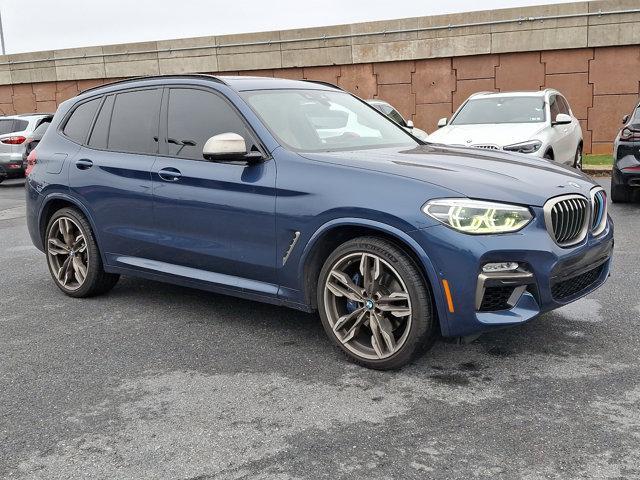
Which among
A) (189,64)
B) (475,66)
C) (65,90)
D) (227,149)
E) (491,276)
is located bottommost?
(491,276)

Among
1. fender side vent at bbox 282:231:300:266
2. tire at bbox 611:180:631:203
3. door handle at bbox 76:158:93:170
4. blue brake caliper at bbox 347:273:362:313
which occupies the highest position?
door handle at bbox 76:158:93:170

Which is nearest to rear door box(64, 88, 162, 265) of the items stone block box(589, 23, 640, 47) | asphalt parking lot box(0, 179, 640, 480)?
asphalt parking lot box(0, 179, 640, 480)

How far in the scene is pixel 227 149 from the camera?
4.34 m

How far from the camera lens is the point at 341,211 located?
13.0 feet

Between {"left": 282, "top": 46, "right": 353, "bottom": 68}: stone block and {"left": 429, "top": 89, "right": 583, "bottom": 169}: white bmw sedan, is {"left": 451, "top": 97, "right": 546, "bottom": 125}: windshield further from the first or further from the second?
{"left": 282, "top": 46, "right": 353, "bottom": 68}: stone block

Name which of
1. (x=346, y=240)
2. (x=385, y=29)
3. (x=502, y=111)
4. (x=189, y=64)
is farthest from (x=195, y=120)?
(x=189, y=64)

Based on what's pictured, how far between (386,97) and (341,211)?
16828mm

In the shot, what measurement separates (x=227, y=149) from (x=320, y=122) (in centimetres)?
82

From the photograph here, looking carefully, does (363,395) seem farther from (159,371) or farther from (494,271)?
(159,371)

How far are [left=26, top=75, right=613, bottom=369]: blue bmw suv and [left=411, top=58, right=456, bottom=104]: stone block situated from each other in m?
14.1

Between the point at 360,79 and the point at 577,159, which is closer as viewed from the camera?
the point at 577,159

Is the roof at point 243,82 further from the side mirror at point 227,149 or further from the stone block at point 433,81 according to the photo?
the stone block at point 433,81

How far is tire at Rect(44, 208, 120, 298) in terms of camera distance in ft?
18.6

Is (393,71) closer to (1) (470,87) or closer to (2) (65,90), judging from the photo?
(1) (470,87)
